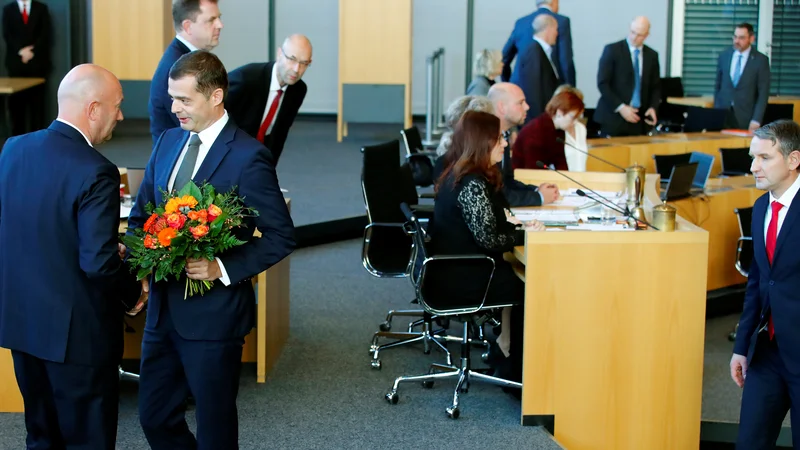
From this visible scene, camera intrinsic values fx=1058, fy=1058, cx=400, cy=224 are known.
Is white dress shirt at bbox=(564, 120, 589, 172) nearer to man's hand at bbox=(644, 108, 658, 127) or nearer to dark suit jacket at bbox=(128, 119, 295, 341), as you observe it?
man's hand at bbox=(644, 108, 658, 127)

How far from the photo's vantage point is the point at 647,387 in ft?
14.6

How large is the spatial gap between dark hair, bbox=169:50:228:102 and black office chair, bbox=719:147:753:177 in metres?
6.06

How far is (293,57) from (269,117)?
40cm

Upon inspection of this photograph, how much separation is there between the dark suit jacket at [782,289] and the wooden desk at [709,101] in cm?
826

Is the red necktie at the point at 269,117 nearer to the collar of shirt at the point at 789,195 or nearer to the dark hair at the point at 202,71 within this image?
the dark hair at the point at 202,71

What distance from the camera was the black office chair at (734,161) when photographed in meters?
8.32

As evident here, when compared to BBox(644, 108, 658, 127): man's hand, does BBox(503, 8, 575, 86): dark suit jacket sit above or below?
Result: above

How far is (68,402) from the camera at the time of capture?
3.09m

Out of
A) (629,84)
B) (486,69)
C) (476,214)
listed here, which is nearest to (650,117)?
(629,84)

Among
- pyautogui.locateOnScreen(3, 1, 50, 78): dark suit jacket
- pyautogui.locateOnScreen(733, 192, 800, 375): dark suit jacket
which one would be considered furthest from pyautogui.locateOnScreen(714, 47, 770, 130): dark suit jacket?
pyautogui.locateOnScreen(733, 192, 800, 375): dark suit jacket

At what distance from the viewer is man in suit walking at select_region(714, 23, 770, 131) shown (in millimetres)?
10492

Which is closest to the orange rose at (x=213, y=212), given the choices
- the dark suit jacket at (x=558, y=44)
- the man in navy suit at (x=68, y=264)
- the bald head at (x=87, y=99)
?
the man in navy suit at (x=68, y=264)

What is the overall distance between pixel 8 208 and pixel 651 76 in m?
6.98

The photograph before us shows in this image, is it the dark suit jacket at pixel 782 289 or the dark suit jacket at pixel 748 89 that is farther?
the dark suit jacket at pixel 748 89
